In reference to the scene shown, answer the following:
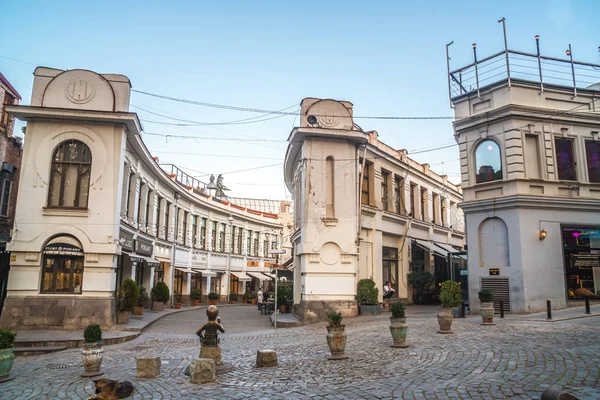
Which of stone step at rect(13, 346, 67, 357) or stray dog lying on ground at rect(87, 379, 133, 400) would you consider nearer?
stray dog lying on ground at rect(87, 379, 133, 400)

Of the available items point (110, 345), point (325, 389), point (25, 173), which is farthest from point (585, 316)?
point (25, 173)

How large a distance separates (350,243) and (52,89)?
13873mm

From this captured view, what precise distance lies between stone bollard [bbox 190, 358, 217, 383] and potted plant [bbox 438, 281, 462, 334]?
726cm

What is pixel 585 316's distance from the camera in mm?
15156

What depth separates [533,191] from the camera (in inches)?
740

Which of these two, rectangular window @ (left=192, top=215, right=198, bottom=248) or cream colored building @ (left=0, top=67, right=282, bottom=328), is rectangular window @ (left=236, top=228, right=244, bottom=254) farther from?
cream colored building @ (left=0, top=67, right=282, bottom=328)

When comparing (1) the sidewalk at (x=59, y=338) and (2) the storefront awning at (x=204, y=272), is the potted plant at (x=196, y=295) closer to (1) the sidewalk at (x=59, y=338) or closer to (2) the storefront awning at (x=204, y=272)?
(2) the storefront awning at (x=204, y=272)

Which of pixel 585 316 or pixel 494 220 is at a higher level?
pixel 494 220

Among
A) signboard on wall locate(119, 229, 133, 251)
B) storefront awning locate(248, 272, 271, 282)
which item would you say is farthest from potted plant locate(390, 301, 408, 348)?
storefront awning locate(248, 272, 271, 282)

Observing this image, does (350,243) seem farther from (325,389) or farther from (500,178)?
(325,389)

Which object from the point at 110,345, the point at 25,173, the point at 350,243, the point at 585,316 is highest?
the point at 25,173

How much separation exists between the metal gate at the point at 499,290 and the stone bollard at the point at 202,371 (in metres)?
13.4

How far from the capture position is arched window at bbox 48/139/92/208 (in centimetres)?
1820

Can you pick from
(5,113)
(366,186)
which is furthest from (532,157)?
(5,113)
